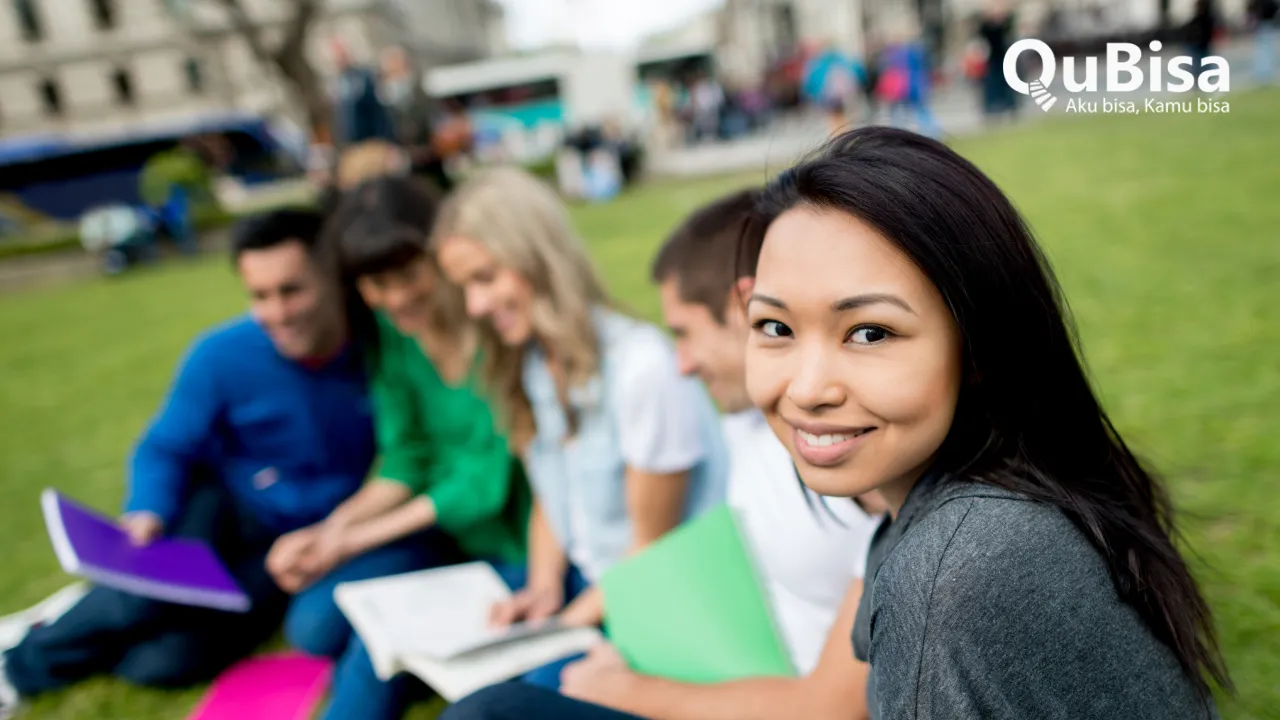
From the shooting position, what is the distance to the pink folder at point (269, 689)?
2.69 m

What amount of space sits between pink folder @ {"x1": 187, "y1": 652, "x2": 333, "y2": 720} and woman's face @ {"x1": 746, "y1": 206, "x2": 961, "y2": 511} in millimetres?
2092

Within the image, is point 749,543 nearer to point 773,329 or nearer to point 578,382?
point 578,382

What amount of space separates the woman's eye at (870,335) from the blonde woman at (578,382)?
1.07 metres

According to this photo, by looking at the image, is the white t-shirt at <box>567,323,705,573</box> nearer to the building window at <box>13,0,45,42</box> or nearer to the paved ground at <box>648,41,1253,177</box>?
the paved ground at <box>648,41,1253,177</box>

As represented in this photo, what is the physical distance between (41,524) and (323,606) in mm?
2723

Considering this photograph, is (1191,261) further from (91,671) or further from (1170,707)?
(91,671)

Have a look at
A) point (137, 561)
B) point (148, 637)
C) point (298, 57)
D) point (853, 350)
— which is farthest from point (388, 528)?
point (298, 57)

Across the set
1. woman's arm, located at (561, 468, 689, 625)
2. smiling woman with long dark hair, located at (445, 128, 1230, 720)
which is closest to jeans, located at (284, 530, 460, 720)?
woman's arm, located at (561, 468, 689, 625)

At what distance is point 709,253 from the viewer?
1.93 meters

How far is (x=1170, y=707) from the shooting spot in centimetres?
107

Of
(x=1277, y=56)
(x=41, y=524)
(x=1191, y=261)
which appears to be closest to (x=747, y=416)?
(x=41, y=524)

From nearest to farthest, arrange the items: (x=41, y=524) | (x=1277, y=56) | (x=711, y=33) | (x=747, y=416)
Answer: (x=747, y=416) < (x=41, y=524) < (x=1277, y=56) < (x=711, y=33)

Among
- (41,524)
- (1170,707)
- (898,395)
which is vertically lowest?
(41,524)

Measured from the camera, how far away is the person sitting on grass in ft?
4.81
